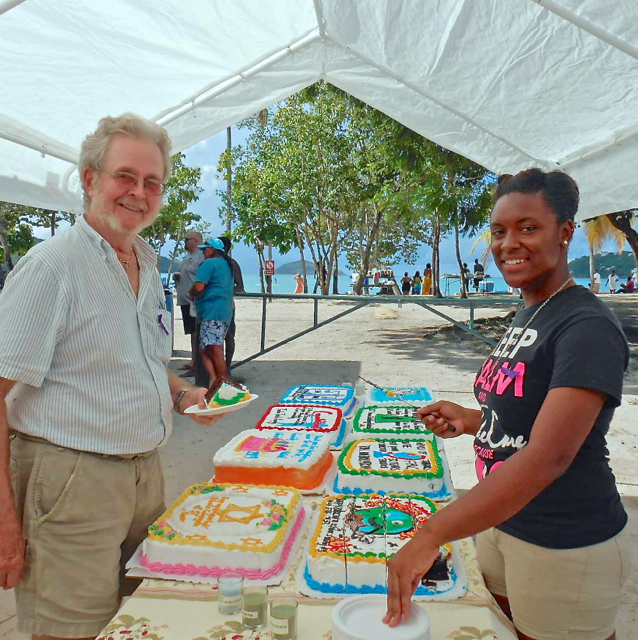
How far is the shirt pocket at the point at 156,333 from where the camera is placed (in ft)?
5.85

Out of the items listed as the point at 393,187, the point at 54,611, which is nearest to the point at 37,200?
the point at 54,611

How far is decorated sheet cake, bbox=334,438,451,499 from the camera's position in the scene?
238 cm

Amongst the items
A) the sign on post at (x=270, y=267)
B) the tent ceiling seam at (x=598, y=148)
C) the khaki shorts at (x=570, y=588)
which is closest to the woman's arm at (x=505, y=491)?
the khaki shorts at (x=570, y=588)

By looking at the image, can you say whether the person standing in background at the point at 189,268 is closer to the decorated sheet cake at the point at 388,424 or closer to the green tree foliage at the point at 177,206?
the decorated sheet cake at the point at 388,424

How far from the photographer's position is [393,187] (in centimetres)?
1464

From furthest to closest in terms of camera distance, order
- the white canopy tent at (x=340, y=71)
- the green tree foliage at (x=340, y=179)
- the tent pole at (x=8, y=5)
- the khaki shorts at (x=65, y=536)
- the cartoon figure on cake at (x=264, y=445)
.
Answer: the green tree foliage at (x=340, y=179) → the white canopy tent at (x=340, y=71) → the tent pole at (x=8, y=5) → the cartoon figure on cake at (x=264, y=445) → the khaki shorts at (x=65, y=536)

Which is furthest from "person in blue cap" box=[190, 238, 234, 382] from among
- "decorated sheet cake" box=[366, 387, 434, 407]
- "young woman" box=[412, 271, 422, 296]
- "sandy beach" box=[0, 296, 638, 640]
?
"young woman" box=[412, 271, 422, 296]

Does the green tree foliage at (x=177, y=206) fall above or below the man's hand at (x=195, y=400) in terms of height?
above

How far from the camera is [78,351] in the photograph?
1578 millimetres

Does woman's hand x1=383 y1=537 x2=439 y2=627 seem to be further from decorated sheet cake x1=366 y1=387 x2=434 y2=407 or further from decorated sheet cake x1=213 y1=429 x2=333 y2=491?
decorated sheet cake x1=366 y1=387 x2=434 y2=407

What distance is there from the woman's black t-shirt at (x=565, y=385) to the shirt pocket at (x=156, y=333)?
1094mm

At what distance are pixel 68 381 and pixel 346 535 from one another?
40.8 inches

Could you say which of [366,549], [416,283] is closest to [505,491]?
[366,549]

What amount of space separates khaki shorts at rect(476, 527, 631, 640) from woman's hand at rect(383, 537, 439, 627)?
0.44m
